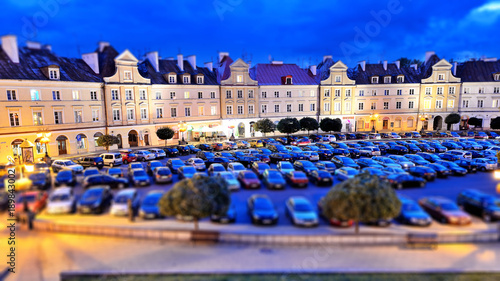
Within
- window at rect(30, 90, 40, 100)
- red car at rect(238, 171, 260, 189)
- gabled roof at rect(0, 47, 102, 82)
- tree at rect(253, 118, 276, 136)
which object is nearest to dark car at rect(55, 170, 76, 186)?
red car at rect(238, 171, 260, 189)

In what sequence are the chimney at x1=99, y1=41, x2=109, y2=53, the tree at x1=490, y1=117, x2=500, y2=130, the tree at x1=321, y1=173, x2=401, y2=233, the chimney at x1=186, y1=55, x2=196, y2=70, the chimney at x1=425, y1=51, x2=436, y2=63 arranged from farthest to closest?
the chimney at x1=425, y1=51, x2=436, y2=63
the tree at x1=490, y1=117, x2=500, y2=130
the chimney at x1=186, y1=55, x2=196, y2=70
the chimney at x1=99, y1=41, x2=109, y2=53
the tree at x1=321, y1=173, x2=401, y2=233

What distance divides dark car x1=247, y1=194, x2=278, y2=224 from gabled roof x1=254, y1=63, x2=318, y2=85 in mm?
47498

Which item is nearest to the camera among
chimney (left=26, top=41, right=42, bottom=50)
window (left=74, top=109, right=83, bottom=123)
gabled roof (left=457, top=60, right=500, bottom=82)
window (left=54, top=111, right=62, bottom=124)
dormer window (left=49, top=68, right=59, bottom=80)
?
dormer window (left=49, top=68, right=59, bottom=80)

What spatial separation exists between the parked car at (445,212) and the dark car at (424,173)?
10156mm

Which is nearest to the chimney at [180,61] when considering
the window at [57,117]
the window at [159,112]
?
the window at [159,112]

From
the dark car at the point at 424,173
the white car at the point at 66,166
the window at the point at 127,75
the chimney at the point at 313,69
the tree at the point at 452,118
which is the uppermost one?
the chimney at the point at 313,69

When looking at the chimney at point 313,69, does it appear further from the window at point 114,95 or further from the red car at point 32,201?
the red car at point 32,201

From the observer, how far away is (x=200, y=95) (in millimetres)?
59688

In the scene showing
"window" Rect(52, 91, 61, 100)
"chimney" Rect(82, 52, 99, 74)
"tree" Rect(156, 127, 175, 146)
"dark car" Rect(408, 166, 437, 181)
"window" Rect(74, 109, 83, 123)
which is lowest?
"dark car" Rect(408, 166, 437, 181)

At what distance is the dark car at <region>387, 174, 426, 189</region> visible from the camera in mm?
28067

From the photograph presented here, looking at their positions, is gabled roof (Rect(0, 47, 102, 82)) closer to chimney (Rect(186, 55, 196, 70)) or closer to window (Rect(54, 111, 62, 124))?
window (Rect(54, 111, 62, 124))

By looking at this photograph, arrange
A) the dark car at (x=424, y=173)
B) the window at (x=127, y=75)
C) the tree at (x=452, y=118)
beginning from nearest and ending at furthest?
the dark car at (x=424, y=173) < the window at (x=127, y=75) < the tree at (x=452, y=118)

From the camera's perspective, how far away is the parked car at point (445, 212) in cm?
1952

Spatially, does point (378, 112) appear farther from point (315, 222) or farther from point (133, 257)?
point (133, 257)
